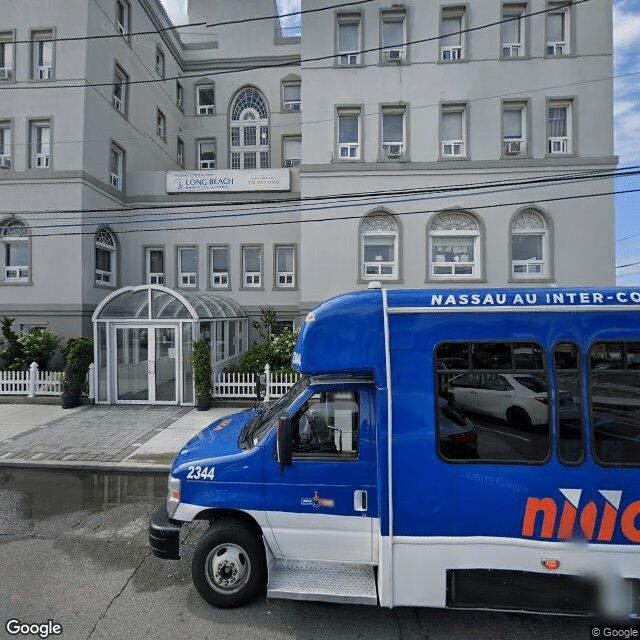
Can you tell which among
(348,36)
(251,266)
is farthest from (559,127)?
(251,266)

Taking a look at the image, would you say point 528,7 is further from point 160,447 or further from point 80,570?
point 80,570

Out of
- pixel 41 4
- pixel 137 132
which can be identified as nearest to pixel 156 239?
pixel 137 132

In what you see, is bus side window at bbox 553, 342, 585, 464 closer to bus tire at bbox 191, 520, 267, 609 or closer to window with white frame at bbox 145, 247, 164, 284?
bus tire at bbox 191, 520, 267, 609

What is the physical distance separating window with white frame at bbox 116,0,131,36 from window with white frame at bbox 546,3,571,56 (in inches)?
635

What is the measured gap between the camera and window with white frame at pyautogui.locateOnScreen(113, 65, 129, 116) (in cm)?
1517

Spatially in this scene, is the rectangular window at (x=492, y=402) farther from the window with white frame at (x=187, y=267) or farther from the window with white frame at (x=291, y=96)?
the window with white frame at (x=291, y=96)

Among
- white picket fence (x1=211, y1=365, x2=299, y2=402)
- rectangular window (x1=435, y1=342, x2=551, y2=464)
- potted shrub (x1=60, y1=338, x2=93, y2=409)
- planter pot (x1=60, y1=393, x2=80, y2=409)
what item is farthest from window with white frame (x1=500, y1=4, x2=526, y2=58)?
planter pot (x1=60, y1=393, x2=80, y2=409)

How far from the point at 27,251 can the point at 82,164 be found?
376 centimetres

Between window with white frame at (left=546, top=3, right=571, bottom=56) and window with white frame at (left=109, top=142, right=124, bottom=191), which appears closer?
window with white frame at (left=546, top=3, right=571, bottom=56)

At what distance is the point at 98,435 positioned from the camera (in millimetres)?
8078

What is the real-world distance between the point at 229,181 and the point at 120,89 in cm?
587

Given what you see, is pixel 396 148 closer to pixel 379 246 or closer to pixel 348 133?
pixel 348 133

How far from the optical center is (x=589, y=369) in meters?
3.01

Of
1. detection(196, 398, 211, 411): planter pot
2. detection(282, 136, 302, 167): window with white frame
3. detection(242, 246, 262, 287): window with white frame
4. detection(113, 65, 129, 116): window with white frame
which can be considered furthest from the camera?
detection(282, 136, 302, 167): window with white frame
